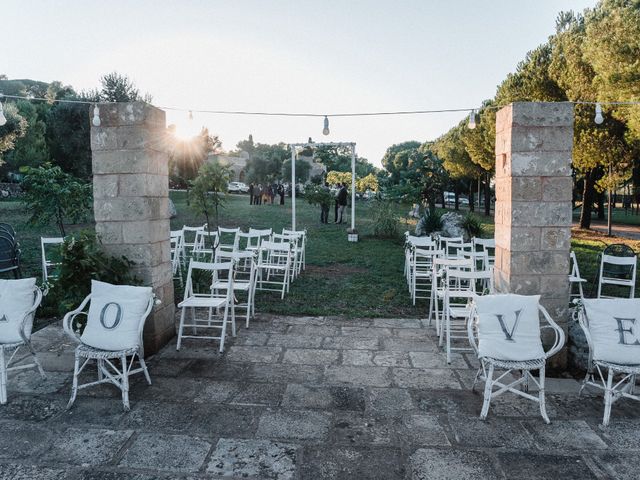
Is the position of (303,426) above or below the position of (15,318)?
below

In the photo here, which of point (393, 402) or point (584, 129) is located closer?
point (393, 402)

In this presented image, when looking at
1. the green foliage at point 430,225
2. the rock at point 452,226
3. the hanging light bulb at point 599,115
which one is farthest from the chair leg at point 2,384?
the green foliage at point 430,225

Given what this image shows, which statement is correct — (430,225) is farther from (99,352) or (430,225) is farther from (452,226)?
(99,352)

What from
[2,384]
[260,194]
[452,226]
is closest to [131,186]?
[2,384]

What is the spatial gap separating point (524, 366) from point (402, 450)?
1.07m

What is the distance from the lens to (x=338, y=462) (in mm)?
2768

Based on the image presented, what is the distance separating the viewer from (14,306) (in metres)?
3.79

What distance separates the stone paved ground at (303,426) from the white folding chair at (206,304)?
344 mm

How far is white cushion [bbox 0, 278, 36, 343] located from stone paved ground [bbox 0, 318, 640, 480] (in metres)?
0.46

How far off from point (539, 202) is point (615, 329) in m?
1.22

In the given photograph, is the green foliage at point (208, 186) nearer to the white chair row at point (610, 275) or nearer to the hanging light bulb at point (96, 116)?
Answer: the hanging light bulb at point (96, 116)

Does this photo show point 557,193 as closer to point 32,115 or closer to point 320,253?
point 320,253

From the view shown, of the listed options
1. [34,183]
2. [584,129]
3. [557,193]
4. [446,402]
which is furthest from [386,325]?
[584,129]

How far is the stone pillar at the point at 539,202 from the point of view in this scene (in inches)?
159
